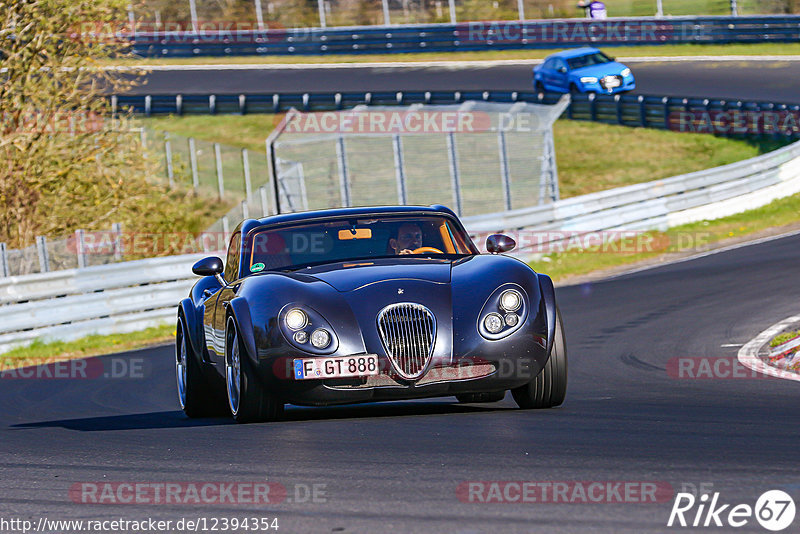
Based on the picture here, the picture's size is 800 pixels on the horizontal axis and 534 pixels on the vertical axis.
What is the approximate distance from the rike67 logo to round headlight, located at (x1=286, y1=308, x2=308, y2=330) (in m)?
3.03

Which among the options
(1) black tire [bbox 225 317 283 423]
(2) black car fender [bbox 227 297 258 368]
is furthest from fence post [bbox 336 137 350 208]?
(2) black car fender [bbox 227 297 258 368]

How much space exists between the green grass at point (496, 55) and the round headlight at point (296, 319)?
37.3 metres

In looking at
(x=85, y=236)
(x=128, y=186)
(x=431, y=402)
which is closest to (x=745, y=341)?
(x=431, y=402)

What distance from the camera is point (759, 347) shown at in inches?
444

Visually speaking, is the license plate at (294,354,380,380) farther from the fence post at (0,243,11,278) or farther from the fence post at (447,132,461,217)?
the fence post at (447,132,461,217)

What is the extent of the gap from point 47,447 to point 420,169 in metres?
16.2

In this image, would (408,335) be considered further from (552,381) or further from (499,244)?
(499,244)

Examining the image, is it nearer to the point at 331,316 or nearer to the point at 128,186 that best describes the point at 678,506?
the point at 331,316

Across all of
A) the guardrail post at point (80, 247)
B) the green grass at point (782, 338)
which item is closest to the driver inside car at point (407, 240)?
the green grass at point (782, 338)

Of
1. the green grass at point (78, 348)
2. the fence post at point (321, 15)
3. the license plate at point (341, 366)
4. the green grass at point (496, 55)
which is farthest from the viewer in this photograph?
the fence post at point (321, 15)

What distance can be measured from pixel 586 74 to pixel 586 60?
70 cm

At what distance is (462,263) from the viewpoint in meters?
8.13

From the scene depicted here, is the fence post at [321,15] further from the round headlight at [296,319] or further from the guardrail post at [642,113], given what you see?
the round headlight at [296,319]

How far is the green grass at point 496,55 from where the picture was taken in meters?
44.2
